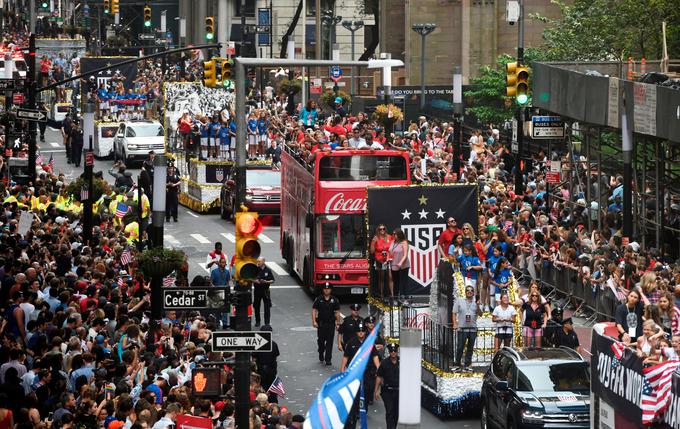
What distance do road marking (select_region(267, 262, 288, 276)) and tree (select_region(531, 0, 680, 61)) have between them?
52.6 feet

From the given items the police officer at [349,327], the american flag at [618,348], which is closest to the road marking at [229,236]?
the police officer at [349,327]

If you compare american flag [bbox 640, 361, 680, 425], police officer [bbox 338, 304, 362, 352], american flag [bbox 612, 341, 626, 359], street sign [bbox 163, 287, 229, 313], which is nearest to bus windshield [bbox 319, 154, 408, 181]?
police officer [bbox 338, 304, 362, 352]

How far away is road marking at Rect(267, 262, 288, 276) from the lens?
39.1 metres

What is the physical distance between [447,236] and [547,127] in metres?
10.8

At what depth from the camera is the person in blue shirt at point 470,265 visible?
2750 centimetres

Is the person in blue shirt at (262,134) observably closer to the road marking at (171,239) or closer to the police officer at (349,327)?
the road marking at (171,239)

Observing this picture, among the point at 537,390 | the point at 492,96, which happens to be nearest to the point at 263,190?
the point at 537,390

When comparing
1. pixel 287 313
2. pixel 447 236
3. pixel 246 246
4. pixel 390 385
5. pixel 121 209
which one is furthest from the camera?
pixel 121 209

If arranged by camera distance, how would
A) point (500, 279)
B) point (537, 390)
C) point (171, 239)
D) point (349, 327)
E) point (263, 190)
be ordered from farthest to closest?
1. point (263, 190)
2. point (171, 239)
3. point (500, 279)
4. point (349, 327)
5. point (537, 390)

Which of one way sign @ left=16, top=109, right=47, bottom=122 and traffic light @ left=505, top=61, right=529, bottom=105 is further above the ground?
traffic light @ left=505, top=61, right=529, bottom=105

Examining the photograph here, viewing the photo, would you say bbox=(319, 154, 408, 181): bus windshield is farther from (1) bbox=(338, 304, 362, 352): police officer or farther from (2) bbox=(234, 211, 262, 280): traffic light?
(2) bbox=(234, 211, 262, 280): traffic light

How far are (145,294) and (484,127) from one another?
134ft

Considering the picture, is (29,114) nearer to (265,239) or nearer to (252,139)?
(265,239)

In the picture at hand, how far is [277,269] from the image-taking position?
39.8 meters
